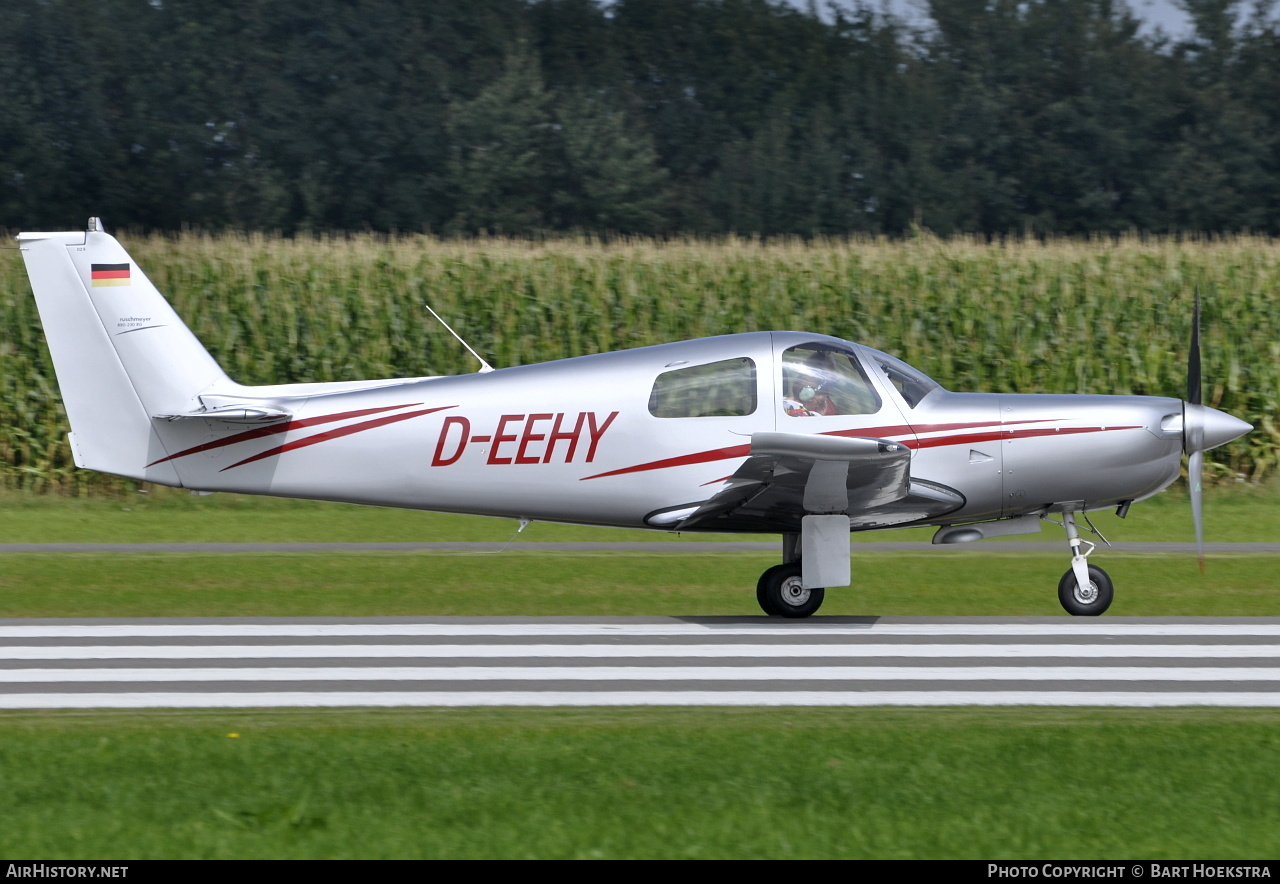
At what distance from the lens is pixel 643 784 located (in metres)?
5.66

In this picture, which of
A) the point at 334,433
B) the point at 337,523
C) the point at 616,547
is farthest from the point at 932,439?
the point at 337,523

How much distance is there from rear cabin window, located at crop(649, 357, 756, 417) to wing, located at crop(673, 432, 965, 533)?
0.66m

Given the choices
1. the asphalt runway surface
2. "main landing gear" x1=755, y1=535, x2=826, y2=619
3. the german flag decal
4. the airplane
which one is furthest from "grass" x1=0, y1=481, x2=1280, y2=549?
the german flag decal

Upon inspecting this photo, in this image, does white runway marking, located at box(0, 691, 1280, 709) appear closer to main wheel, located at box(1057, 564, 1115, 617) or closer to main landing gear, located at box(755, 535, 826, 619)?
main landing gear, located at box(755, 535, 826, 619)

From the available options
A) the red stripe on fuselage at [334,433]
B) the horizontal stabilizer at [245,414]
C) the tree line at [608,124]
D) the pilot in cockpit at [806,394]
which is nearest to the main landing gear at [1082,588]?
the pilot in cockpit at [806,394]

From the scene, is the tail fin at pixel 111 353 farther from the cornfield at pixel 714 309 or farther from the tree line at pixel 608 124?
the tree line at pixel 608 124

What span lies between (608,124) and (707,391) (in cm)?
3455

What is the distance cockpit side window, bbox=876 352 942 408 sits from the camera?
10289 mm

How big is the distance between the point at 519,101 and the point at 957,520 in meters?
34.9

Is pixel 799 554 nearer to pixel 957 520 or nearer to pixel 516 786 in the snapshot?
pixel 957 520

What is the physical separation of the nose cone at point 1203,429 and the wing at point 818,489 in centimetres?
165

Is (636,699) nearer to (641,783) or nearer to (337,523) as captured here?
(641,783)

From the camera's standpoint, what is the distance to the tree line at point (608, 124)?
42.2 metres

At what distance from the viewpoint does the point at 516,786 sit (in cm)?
560
